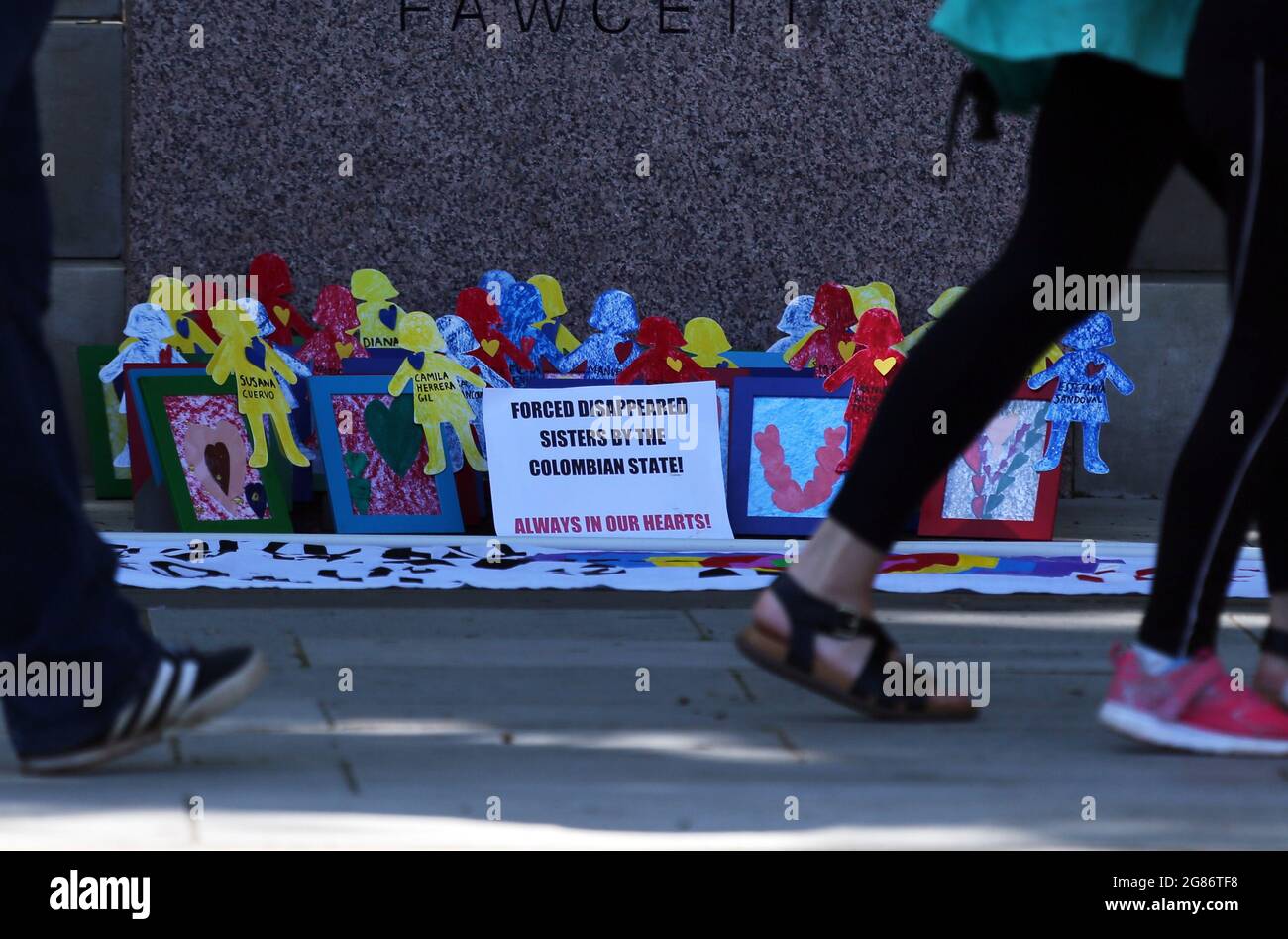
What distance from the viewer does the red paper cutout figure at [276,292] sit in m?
4.54

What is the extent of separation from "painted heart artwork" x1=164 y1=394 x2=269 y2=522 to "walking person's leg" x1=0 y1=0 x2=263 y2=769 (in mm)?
2033

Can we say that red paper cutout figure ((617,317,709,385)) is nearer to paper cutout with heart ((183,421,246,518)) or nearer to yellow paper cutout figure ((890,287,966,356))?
yellow paper cutout figure ((890,287,966,356))

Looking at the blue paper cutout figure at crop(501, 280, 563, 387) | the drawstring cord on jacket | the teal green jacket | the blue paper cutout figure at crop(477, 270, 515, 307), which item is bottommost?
the blue paper cutout figure at crop(501, 280, 563, 387)

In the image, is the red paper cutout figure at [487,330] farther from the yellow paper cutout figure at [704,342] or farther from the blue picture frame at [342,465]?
the yellow paper cutout figure at [704,342]

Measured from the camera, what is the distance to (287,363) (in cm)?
421

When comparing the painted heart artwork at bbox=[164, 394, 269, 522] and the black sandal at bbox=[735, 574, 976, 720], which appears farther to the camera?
the painted heart artwork at bbox=[164, 394, 269, 522]

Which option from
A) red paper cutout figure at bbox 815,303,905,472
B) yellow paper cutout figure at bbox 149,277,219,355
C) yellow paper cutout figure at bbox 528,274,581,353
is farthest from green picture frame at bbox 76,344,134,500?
red paper cutout figure at bbox 815,303,905,472

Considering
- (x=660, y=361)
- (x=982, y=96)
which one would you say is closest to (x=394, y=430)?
(x=660, y=361)

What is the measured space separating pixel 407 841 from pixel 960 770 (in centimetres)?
71

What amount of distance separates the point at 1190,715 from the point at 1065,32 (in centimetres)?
85

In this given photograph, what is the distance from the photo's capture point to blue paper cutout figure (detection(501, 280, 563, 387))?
14.9 ft

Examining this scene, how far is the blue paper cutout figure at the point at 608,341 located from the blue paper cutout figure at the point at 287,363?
0.63 meters

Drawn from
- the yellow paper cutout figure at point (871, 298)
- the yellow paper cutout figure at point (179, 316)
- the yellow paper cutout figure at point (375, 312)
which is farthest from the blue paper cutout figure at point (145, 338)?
the yellow paper cutout figure at point (871, 298)

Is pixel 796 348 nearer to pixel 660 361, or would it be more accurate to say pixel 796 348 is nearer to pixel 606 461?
pixel 660 361
